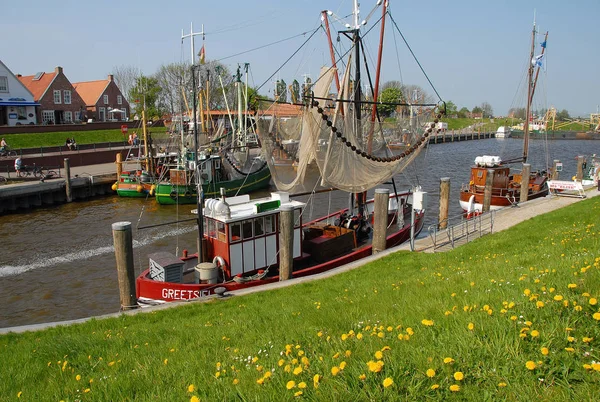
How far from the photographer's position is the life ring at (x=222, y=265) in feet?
50.3

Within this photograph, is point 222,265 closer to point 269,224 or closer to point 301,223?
point 269,224

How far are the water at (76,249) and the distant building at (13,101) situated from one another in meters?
30.0

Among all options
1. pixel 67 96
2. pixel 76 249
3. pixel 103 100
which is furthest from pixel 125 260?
pixel 103 100

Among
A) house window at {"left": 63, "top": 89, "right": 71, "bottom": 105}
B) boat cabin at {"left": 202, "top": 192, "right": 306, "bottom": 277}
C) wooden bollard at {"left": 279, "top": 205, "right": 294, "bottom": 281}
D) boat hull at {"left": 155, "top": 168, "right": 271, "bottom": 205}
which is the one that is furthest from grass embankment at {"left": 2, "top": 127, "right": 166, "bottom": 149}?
wooden bollard at {"left": 279, "top": 205, "right": 294, "bottom": 281}

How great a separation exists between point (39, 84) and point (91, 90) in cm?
1183

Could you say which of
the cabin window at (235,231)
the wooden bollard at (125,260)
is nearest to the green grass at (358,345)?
the wooden bollard at (125,260)

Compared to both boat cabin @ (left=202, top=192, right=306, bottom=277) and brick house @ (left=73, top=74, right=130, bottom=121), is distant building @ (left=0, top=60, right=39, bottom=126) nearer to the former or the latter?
brick house @ (left=73, top=74, right=130, bottom=121)

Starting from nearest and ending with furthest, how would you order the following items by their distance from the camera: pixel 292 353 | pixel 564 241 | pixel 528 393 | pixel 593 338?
pixel 528 393
pixel 593 338
pixel 292 353
pixel 564 241

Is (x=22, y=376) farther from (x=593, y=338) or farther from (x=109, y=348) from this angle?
(x=593, y=338)

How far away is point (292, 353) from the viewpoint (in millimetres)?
5922

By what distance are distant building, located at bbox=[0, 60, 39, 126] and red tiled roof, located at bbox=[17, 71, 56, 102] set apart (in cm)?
319

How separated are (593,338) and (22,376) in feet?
25.6

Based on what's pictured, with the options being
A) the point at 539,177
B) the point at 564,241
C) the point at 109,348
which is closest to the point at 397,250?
the point at 564,241

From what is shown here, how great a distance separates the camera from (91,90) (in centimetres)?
7619
